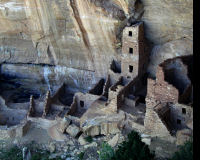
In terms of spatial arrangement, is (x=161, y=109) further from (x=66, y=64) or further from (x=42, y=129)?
(x=66, y=64)

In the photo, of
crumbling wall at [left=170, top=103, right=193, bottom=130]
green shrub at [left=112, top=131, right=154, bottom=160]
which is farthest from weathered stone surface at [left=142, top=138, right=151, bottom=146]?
crumbling wall at [left=170, top=103, right=193, bottom=130]

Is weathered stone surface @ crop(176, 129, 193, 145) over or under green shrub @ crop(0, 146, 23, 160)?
over

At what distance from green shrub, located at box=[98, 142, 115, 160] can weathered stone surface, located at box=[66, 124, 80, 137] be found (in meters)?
1.24

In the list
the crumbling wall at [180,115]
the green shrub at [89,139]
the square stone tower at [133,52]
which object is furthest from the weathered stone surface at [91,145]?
the square stone tower at [133,52]

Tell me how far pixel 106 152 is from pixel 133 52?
3.65m

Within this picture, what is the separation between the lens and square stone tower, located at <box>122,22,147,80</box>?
38.7 ft

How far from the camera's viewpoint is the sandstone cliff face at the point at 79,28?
435 inches

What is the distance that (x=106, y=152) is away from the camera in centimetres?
1091

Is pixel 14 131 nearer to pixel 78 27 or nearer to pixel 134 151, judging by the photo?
pixel 78 27

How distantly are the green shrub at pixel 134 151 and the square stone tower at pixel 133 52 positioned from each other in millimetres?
3273

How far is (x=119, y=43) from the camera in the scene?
42.1 ft

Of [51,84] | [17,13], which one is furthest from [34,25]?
[51,84]

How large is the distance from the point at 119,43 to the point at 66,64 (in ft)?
10.8

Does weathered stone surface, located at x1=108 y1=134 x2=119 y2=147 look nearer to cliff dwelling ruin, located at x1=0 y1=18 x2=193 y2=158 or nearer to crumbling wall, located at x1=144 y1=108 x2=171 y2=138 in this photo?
cliff dwelling ruin, located at x1=0 y1=18 x2=193 y2=158
